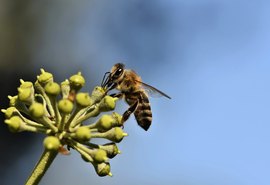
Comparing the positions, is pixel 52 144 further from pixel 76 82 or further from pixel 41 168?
pixel 76 82

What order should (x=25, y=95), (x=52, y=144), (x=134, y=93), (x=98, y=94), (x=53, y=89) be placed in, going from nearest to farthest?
1. (x=52, y=144)
2. (x=53, y=89)
3. (x=25, y=95)
4. (x=98, y=94)
5. (x=134, y=93)

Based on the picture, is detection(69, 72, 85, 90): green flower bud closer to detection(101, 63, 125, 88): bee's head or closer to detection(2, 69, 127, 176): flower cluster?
detection(2, 69, 127, 176): flower cluster

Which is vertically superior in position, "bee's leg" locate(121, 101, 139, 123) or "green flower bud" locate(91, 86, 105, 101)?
"bee's leg" locate(121, 101, 139, 123)

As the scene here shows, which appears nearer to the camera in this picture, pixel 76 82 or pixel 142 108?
pixel 76 82

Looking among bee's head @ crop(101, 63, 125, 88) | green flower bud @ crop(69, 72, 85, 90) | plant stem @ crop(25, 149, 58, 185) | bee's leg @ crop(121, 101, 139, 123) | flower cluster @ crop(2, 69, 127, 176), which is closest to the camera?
plant stem @ crop(25, 149, 58, 185)

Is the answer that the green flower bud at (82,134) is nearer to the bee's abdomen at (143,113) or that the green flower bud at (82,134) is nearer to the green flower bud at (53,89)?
the green flower bud at (53,89)

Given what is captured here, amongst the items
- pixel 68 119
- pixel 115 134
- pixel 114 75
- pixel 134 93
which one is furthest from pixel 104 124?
pixel 134 93

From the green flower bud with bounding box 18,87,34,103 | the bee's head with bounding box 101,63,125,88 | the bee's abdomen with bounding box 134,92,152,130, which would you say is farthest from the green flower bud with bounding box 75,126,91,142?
the bee's abdomen with bounding box 134,92,152,130

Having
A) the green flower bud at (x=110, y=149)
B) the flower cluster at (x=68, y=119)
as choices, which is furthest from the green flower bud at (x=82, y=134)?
the green flower bud at (x=110, y=149)
